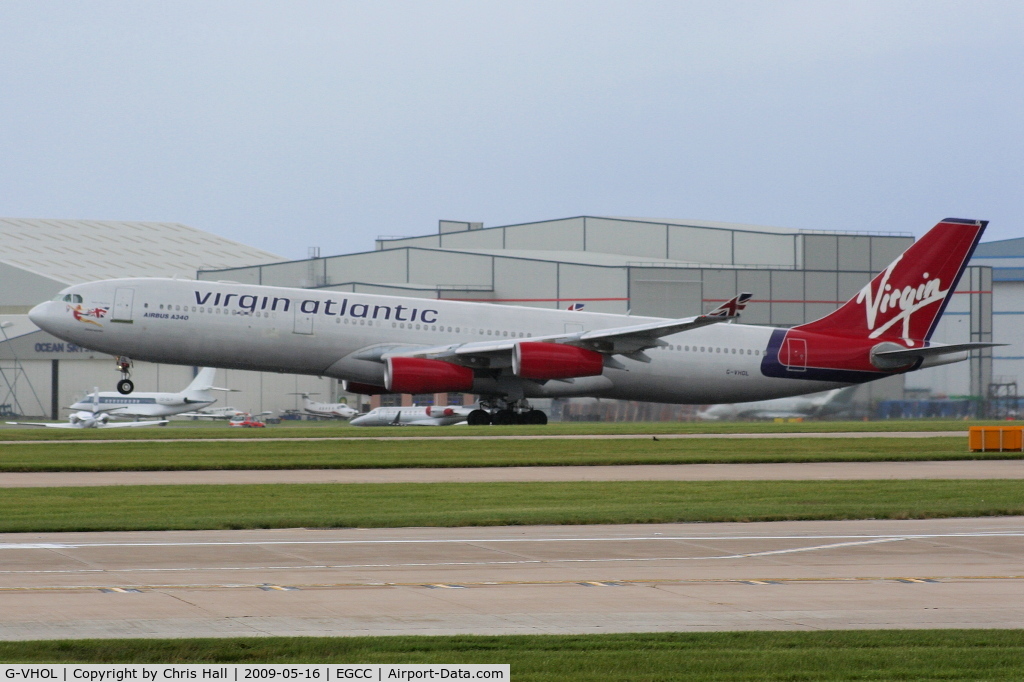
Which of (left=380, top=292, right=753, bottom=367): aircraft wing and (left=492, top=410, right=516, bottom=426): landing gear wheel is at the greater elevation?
(left=380, top=292, right=753, bottom=367): aircraft wing

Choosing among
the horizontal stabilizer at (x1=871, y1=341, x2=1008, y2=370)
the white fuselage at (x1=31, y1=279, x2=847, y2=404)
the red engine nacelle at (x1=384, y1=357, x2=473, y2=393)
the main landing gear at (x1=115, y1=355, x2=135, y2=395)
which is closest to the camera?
the main landing gear at (x1=115, y1=355, x2=135, y2=395)

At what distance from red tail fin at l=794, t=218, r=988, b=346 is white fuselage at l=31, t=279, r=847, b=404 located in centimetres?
280

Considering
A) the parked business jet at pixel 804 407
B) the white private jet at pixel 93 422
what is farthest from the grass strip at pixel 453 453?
the white private jet at pixel 93 422

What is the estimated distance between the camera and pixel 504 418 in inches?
1697

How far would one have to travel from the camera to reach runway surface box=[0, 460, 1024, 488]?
78.7 feet

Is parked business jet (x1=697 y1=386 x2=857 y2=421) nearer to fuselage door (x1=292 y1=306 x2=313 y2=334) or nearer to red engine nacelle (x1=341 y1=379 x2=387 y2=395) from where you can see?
red engine nacelle (x1=341 y1=379 x2=387 y2=395)

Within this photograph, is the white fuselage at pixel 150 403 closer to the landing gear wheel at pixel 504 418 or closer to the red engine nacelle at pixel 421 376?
the landing gear wheel at pixel 504 418

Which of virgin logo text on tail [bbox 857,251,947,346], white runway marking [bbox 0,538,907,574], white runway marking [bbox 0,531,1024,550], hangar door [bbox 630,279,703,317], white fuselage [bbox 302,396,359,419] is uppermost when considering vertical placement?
hangar door [bbox 630,279,703,317]

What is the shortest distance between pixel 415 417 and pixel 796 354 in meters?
25.6

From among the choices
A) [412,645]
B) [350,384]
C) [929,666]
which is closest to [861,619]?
[929,666]

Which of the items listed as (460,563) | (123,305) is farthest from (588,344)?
(460,563)

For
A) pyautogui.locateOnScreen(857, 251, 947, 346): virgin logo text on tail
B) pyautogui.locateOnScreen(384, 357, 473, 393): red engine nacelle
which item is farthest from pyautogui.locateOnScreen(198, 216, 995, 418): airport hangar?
pyautogui.locateOnScreen(384, 357, 473, 393): red engine nacelle

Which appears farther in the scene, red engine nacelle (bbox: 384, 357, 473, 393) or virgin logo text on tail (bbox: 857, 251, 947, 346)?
virgin logo text on tail (bbox: 857, 251, 947, 346)

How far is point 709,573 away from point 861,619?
2.50m
